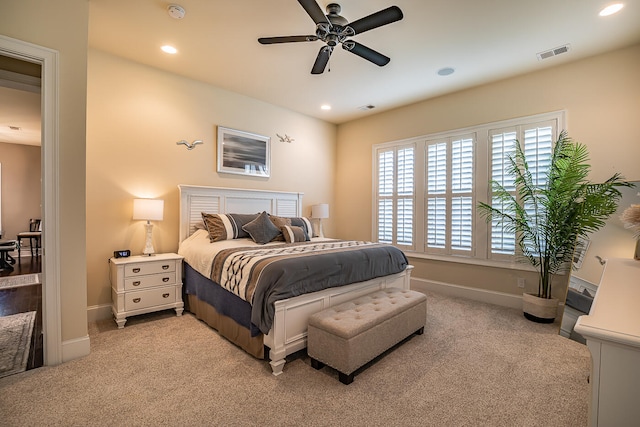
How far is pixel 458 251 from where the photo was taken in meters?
4.29

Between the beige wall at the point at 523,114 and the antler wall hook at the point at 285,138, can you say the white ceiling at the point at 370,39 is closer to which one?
the beige wall at the point at 523,114

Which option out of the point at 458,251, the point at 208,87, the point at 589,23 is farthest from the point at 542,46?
the point at 208,87

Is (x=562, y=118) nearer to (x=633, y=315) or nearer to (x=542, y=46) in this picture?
(x=542, y=46)

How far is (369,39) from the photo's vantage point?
305 cm

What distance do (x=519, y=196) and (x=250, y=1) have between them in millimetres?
3785

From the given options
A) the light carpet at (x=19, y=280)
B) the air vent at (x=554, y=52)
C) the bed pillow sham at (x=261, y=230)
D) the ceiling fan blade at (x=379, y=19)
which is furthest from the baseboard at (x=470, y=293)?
Answer: the light carpet at (x=19, y=280)

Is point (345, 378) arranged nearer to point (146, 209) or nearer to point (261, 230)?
point (261, 230)

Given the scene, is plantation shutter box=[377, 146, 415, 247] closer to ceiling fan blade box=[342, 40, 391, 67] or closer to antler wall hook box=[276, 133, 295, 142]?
antler wall hook box=[276, 133, 295, 142]

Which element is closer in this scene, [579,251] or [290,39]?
[290,39]

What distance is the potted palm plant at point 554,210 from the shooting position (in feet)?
9.86

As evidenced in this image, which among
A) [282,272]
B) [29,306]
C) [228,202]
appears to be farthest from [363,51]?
[29,306]

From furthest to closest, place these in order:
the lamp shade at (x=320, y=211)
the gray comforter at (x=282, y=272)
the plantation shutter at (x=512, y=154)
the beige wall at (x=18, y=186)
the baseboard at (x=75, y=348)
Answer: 1. the beige wall at (x=18, y=186)
2. the lamp shade at (x=320, y=211)
3. the plantation shutter at (x=512, y=154)
4. the baseboard at (x=75, y=348)
5. the gray comforter at (x=282, y=272)

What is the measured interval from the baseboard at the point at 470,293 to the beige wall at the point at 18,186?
30.7 feet

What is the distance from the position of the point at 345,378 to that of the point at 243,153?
3.47 metres
